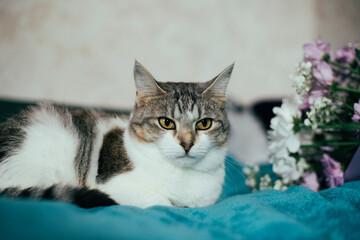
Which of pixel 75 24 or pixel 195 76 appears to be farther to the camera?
pixel 195 76

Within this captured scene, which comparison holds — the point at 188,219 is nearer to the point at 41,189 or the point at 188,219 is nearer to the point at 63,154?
the point at 41,189

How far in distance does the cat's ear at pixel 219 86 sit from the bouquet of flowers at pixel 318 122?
24cm

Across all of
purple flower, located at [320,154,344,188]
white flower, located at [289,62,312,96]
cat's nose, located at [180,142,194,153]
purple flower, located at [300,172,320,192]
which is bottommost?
purple flower, located at [300,172,320,192]

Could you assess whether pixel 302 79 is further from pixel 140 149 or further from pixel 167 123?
pixel 140 149

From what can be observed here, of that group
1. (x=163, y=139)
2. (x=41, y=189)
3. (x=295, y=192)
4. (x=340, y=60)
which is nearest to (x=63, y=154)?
(x=41, y=189)

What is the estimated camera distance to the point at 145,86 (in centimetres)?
110

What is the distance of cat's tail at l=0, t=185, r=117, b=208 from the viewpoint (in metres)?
0.75

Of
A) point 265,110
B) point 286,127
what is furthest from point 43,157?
point 265,110

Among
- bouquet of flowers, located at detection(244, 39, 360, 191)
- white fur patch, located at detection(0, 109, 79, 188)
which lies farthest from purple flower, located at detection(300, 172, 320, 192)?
white fur patch, located at detection(0, 109, 79, 188)

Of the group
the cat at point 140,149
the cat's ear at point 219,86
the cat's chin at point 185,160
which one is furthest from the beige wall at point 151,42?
the cat's chin at point 185,160

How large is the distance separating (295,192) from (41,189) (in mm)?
859

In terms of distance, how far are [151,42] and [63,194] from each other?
1.87 m

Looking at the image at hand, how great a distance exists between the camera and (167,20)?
2410mm

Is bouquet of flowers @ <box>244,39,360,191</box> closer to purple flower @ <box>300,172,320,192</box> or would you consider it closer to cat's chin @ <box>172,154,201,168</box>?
purple flower @ <box>300,172,320,192</box>
